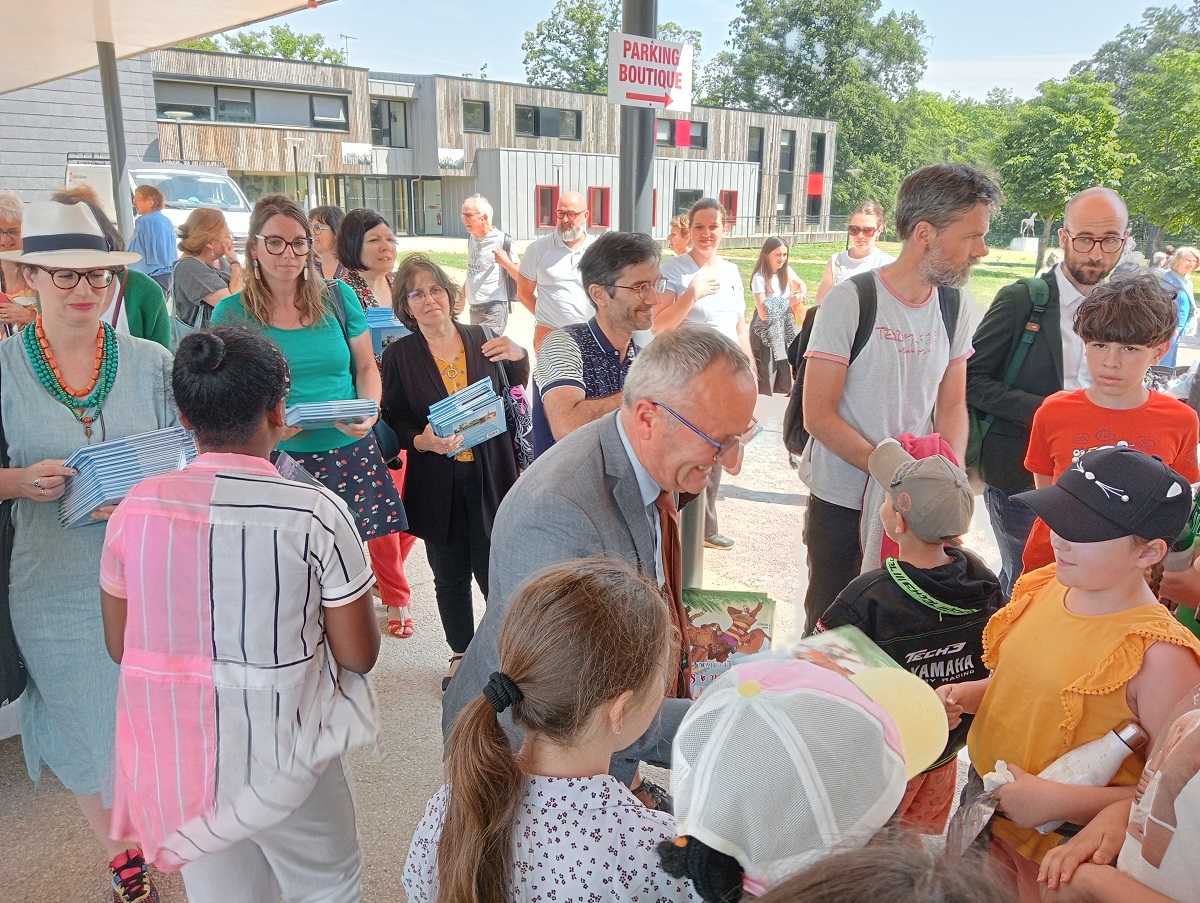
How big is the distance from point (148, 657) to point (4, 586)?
0.95 m

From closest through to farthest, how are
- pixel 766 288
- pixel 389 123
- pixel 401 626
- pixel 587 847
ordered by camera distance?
1. pixel 587 847
2. pixel 401 626
3. pixel 766 288
4. pixel 389 123

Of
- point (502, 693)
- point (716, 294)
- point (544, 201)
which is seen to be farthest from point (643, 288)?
point (544, 201)

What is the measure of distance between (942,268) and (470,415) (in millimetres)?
1822

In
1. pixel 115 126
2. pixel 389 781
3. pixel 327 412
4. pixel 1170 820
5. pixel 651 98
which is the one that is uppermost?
pixel 115 126

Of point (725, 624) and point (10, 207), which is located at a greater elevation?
point (10, 207)

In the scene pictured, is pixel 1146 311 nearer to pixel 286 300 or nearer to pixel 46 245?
pixel 286 300

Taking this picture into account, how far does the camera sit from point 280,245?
3133mm

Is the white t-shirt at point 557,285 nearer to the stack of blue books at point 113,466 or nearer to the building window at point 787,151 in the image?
the stack of blue books at point 113,466

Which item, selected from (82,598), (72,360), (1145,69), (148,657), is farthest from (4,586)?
(1145,69)

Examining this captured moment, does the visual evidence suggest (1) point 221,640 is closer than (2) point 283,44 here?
Yes

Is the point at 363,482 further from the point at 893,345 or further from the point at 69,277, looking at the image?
the point at 893,345

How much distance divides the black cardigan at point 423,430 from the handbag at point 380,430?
0.12ft

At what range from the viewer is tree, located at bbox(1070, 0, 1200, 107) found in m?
10.9

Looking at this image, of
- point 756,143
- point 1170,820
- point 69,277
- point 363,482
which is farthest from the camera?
point 756,143
